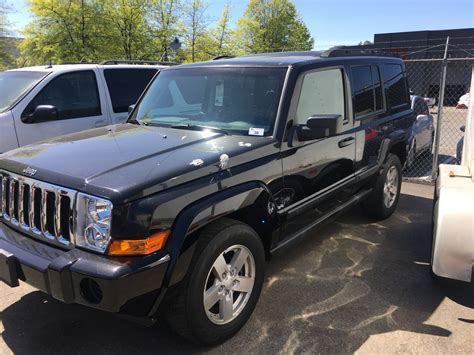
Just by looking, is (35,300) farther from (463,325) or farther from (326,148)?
(463,325)

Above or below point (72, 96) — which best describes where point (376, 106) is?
below

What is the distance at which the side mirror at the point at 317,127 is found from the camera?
309 centimetres

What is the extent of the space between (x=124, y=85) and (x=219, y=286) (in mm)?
4549

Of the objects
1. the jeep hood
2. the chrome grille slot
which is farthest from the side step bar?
the chrome grille slot

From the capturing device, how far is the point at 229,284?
9.27 feet

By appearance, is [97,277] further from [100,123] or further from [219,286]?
[100,123]

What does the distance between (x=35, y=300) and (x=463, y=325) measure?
3315mm

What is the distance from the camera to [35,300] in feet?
11.0

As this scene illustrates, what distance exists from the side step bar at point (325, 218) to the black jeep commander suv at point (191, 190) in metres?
0.02

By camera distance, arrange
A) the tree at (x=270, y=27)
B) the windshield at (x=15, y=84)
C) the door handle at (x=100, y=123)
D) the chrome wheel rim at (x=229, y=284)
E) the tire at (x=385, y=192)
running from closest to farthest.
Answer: the chrome wheel rim at (x=229, y=284) < the tire at (x=385, y=192) < the windshield at (x=15, y=84) < the door handle at (x=100, y=123) < the tree at (x=270, y=27)

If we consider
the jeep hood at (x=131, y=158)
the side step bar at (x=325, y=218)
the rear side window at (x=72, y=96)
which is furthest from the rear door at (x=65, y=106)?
the side step bar at (x=325, y=218)

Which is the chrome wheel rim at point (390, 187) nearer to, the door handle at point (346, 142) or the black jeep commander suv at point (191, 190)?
the black jeep commander suv at point (191, 190)

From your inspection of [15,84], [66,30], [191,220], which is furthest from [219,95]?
[66,30]

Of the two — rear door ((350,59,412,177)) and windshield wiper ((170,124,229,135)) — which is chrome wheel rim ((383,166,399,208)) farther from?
windshield wiper ((170,124,229,135))
